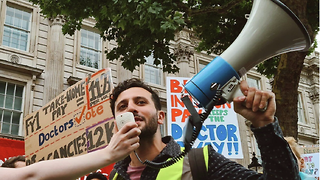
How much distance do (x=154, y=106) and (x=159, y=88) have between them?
13324 millimetres

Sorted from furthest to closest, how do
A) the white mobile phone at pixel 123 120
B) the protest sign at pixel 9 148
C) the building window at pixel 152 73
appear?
the building window at pixel 152 73 < the protest sign at pixel 9 148 < the white mobile phone at pixel 123 120

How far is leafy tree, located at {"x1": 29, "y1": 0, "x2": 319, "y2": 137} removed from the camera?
5.24m

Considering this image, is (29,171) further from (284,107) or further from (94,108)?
(284,107)

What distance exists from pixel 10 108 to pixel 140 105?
10.7 metres

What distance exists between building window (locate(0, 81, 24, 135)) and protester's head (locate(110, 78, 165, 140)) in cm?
1018

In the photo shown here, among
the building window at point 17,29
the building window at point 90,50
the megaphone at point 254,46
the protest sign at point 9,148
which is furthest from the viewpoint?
the building window at point 90,50

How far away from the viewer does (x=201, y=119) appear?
140 cm

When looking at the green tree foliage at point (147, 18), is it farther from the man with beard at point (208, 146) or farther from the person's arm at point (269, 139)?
the person's arm at point (269, 139)

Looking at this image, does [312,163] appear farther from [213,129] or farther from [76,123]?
[76,123]

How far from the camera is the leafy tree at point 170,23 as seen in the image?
5.24 meters

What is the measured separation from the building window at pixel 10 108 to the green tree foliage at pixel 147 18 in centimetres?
567

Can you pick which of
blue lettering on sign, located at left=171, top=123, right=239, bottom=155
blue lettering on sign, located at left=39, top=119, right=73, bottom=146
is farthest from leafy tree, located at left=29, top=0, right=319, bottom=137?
blue lettering on sign, located at left=39, top=119, right=73, bottom=146

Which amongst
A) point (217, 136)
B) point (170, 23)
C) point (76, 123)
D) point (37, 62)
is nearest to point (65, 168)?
point (76, 123)

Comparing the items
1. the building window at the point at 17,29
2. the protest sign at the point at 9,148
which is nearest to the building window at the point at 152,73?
the building window at the point at 17,29
